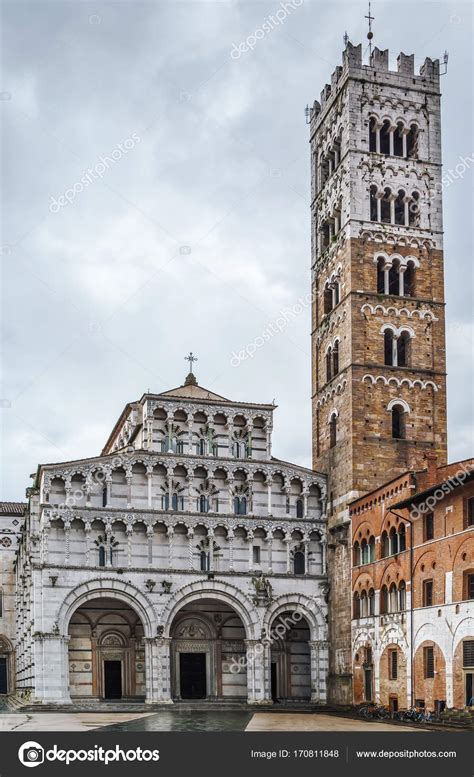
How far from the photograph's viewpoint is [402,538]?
1799 inches

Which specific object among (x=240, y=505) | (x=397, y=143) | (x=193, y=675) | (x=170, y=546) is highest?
(x=397, y=143)

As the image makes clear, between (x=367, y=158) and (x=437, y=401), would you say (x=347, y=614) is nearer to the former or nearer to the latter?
(x=437, y=401)

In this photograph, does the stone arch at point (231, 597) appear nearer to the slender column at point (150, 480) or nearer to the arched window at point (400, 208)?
the slender column at point (150, 480)

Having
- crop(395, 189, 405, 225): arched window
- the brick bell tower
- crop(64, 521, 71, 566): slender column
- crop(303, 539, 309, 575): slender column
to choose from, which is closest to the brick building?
the brick bell tower

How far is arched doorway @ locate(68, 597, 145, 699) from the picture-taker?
51875 millimetres

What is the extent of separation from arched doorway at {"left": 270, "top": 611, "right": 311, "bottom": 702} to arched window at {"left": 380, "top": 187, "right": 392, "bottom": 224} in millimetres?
20921

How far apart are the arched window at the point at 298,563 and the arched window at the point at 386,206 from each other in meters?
17.8

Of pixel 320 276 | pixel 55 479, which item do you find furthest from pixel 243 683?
pixel 320 276

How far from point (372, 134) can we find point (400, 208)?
4.20m

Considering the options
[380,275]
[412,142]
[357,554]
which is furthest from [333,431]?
[412,142]

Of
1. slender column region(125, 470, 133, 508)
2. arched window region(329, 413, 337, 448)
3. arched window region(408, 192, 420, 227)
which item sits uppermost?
arched window region(408, 192, 420, 227)

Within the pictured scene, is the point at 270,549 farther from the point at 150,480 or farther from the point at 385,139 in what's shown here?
the point at 385,139

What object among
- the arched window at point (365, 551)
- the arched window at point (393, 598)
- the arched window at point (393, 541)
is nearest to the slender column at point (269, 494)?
the arched window at point (365, 551)

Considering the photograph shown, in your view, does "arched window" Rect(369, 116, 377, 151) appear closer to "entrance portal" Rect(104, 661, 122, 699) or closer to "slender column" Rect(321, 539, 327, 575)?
"slender column" Rect(321, 539, 327, 575)
